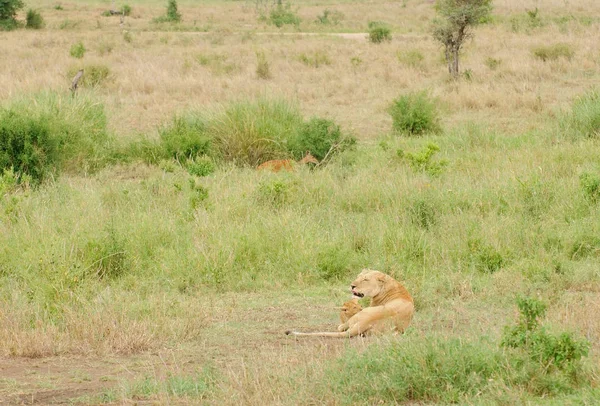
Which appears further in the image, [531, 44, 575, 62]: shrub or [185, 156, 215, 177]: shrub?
[531, 44, 575, 62]: shrub

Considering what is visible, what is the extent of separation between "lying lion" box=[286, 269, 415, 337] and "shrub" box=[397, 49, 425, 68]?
16934 millimetres

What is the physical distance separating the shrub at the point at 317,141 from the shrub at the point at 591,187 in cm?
392

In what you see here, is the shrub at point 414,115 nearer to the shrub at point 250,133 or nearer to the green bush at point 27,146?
the shrub at point 250,133

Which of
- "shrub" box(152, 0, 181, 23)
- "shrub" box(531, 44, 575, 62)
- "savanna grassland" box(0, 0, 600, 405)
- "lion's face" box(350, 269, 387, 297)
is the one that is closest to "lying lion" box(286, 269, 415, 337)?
"lion's face" box(350, 269, 387, 297)

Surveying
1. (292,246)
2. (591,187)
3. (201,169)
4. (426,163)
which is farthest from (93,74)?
(591,187)

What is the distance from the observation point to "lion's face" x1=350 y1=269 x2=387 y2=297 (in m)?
6.01

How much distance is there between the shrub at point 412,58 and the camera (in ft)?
74.3

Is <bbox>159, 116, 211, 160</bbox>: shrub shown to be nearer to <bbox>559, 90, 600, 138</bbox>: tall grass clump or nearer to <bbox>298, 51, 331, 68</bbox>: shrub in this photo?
<bbox>559, 90, 600, 138</bbox>: tall grass clump

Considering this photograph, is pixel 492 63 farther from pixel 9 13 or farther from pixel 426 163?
pixel 9 13

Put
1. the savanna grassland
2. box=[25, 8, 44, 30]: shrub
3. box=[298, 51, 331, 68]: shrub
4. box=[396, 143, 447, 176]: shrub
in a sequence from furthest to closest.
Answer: box=[25, 8, 44, 30]: shrub, box=[298, 51, 331, 68]: shrub, box=[396, 143, 447, 176]: shrub, the savanna grassland

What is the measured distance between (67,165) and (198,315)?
6282 millimetres

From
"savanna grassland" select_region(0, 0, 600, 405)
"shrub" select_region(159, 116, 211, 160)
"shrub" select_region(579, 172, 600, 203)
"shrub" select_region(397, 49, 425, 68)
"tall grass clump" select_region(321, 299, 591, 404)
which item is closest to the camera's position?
"tall grass clump" select_region(321, 299, 591, 404)

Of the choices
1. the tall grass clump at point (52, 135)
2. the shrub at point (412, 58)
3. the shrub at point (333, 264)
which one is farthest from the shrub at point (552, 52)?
the shrub at point (333, 264)

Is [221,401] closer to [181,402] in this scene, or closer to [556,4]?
[181,402]
